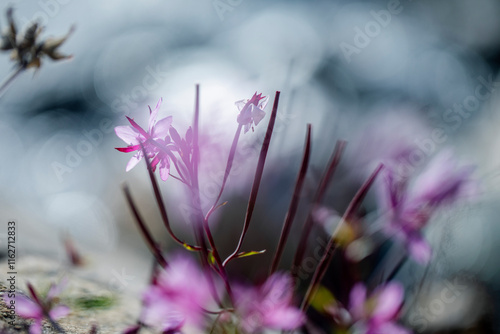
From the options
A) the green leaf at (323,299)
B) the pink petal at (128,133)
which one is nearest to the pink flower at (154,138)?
the pink petal at (128,133)

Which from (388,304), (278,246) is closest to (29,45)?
(278,246)

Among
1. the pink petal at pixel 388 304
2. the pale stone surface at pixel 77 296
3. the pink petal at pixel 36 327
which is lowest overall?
the pale stone surface at pixel 77 296

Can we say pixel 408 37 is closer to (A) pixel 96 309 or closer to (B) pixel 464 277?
(B) pixel 464 277

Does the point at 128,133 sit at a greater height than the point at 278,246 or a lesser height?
greater

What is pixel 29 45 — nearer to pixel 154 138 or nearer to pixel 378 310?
pixel 154 138

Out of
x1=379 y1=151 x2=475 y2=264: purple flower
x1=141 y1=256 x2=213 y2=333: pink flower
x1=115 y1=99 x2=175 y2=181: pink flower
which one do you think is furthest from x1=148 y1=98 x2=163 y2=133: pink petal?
x1=379 y1=151 x2=475 y2=264: purple flower

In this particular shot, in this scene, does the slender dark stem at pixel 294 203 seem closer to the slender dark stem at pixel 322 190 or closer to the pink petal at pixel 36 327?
the slender dark stem at pixel 322 190
